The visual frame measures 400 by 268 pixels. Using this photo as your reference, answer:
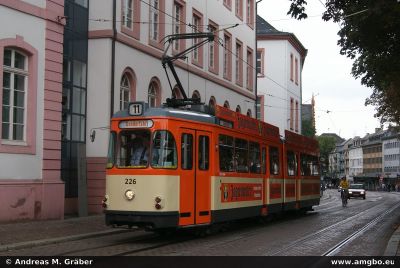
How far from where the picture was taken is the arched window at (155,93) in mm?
25438

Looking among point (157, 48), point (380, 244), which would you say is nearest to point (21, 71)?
point (157, 48)

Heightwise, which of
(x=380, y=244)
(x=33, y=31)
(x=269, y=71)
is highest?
(x=269, y=71)

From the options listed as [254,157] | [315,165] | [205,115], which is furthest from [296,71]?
[205,115]

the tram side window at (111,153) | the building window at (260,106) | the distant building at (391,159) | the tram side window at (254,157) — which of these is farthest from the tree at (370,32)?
the distant building at (391,159)

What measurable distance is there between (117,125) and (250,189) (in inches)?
195

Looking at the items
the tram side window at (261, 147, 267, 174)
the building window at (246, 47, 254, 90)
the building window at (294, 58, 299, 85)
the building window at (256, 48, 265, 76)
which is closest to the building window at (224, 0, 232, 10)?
the building window at (246, 47, 254, 90)

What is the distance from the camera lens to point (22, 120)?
17750mm

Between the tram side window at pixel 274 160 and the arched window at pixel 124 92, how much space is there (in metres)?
6.32

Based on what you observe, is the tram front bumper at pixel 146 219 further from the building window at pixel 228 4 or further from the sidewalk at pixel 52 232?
the building window at pixel 228 4

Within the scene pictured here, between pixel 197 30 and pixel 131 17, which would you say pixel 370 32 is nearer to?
pixel 131 17

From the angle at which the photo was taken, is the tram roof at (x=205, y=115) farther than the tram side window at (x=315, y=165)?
No

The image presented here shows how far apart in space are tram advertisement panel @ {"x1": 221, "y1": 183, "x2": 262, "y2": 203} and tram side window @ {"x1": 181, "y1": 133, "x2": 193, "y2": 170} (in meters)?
1.57
